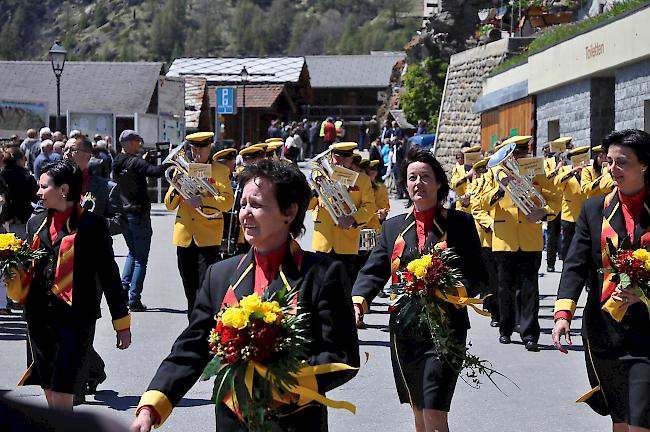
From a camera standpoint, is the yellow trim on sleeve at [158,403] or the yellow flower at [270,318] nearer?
the yellow flower at [270,318]

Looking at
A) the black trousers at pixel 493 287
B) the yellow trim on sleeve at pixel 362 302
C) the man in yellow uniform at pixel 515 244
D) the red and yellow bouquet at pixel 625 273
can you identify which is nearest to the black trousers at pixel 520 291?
the man in yellow uniform at pixel 515 244

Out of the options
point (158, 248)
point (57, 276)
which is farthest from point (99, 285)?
point (158, 248)

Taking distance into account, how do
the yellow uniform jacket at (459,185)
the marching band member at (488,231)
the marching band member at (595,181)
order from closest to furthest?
the marching band member at (488,231)
the marching band member at (595,181)
the yellow uniform jacket at (459,185)

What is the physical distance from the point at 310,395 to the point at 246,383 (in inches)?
9.0

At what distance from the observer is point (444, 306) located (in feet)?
20.6

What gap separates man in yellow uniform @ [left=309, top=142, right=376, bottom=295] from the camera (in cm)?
1155

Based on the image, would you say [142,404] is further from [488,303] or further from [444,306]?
[488,303]

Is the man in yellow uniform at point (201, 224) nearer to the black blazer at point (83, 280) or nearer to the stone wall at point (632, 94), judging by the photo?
the black blazer at point (83, 280)

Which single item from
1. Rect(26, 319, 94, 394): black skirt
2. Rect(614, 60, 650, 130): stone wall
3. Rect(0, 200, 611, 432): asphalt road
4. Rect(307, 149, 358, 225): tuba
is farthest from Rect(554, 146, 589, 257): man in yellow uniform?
Rect(26, 319, 94, 394): black skirt

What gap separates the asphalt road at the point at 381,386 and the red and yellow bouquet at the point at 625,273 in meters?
2.19

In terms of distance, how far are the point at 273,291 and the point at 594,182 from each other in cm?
1078

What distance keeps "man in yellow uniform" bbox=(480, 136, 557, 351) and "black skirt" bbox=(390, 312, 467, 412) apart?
4.94 meters

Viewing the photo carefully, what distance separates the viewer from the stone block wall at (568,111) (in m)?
23.0

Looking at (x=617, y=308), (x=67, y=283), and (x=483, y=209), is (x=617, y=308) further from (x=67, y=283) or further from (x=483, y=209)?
(x=483, y=209)
